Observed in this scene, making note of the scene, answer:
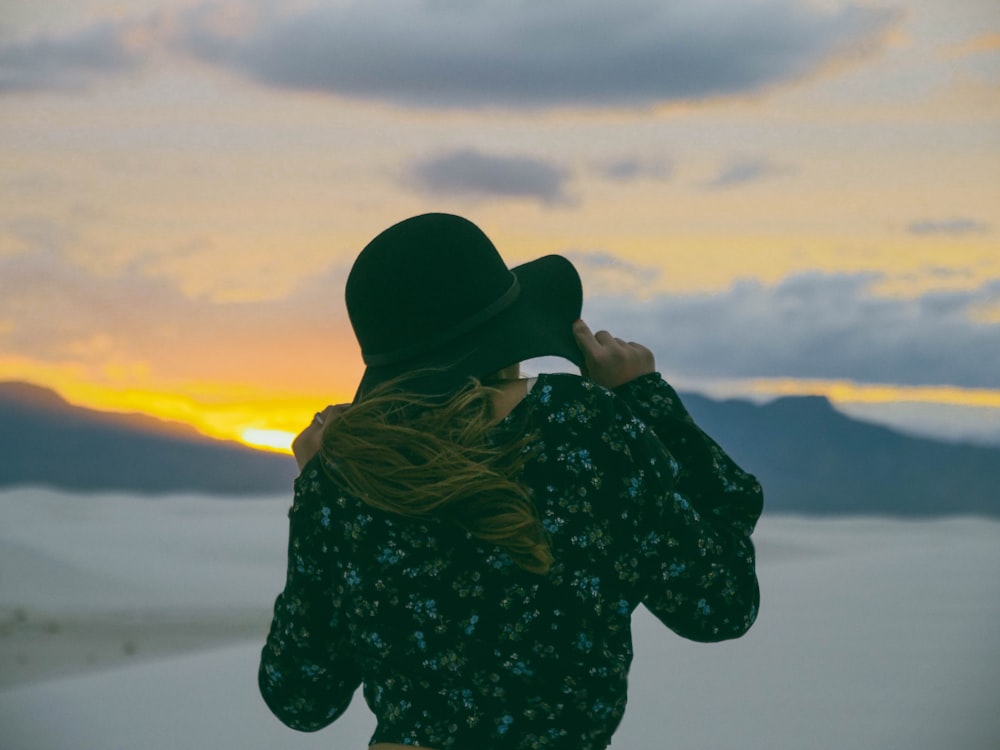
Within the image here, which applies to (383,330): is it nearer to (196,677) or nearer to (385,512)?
(385,512)

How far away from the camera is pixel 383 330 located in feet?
4.57

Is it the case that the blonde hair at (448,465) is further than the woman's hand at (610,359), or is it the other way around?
the woman's hand at (610,359)

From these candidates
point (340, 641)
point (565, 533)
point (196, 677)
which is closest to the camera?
point (565, 533)

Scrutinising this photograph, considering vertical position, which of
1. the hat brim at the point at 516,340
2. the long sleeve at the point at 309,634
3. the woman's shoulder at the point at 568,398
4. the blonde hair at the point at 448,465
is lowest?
the long sleeve at the point at 309,634

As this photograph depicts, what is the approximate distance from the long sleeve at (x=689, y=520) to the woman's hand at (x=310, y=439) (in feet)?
1.26

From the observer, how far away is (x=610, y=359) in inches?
57.1

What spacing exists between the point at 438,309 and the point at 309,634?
0.46m

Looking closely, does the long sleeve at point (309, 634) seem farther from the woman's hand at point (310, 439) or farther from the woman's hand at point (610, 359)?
the woman's hand at point (610, 359)

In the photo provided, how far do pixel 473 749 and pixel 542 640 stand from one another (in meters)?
0.16

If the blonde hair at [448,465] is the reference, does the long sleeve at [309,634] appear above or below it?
below

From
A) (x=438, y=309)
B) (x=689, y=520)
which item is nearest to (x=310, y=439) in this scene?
(x=438, y=309)

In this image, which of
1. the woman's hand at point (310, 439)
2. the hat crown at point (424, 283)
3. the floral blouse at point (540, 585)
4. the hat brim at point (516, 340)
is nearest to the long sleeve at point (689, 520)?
the floral blouse at point (540, 585)

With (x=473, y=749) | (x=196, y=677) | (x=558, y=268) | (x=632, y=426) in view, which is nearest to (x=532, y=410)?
(x=632, y=426)

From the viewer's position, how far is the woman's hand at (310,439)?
1442 millimetres
